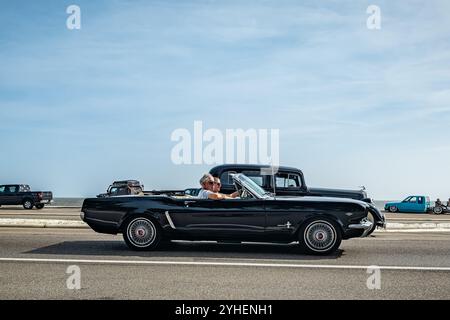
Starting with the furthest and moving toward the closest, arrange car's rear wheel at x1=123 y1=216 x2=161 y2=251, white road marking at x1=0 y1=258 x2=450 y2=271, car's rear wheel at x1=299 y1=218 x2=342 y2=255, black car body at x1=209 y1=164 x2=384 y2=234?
1. black car body at x1=209 y1=164 x2=384 y2=234
2. car's rear wheel at x1=123 y1=216 x2=161 y2=251
3. car's rear wheel at x1=299 y1=218 x2=342 y2=255
4. white road marking at x1=0 y1=258 x2=450 y2=271

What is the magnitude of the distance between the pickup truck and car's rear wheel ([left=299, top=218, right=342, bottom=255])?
34.2m

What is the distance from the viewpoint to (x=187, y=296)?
6270 mm

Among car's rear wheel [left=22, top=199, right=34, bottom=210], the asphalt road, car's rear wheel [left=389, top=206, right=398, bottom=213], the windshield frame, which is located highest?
the windshield frame

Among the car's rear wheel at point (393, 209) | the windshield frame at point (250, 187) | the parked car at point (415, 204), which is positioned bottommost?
the car's rear wheel at point (393, 209)

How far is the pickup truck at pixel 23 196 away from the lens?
40.7 metres

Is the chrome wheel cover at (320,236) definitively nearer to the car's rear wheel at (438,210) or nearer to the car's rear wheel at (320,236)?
the car's rear wheel at (320,236)

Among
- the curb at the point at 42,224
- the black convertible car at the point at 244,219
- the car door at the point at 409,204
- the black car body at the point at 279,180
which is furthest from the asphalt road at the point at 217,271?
the car door at the point at 409,204

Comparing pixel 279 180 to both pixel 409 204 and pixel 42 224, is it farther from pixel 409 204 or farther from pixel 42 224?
pixel 409 204

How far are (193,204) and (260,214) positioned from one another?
120 centimetres

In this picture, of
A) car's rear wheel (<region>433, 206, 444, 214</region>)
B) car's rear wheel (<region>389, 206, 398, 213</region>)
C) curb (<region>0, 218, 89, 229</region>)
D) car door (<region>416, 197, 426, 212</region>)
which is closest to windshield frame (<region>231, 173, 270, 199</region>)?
curb (<region>0, 218, 89, 229</region>)

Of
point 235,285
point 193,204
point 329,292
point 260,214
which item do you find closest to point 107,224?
point 193,204

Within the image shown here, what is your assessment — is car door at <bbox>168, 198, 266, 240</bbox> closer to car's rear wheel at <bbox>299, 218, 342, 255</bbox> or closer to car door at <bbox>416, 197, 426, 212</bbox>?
car's rear wheel at <bbox>299, 218, 342, 255</bbox>

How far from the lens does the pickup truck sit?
133 feet

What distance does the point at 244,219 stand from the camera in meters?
9.81
